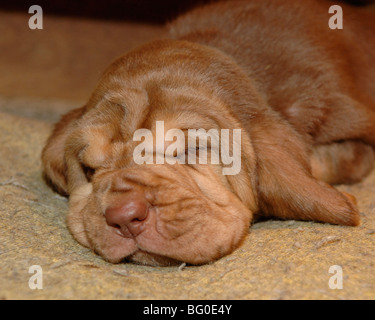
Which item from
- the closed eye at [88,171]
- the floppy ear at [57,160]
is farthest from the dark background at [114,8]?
the closed eye at [88,171]

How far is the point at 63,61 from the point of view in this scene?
646 centimetres

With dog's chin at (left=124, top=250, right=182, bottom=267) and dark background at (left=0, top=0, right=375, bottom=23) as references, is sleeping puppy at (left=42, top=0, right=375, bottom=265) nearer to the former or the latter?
dog's chin at (left=124, top=250, right=182, bottom=267)

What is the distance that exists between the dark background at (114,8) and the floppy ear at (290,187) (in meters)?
3.37

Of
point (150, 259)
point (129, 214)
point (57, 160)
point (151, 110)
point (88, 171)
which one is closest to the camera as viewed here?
point (129, 214)

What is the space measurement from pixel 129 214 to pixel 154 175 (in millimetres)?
322

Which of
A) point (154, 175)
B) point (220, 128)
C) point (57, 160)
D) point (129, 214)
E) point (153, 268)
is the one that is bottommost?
point (153, 268)

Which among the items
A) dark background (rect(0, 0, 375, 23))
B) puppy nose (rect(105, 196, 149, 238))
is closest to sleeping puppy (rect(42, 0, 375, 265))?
puppy nose (rect(105, 196, 149, 238))

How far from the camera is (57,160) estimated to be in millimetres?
3533

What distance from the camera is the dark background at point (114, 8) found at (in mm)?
6125

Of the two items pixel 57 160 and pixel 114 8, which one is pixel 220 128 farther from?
pixel 114 8

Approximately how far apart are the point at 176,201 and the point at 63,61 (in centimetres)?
429

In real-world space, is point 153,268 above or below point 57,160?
below

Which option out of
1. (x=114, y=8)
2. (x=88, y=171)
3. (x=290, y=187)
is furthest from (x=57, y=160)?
(x=114, y=8)

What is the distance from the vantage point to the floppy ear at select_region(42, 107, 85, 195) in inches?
139
